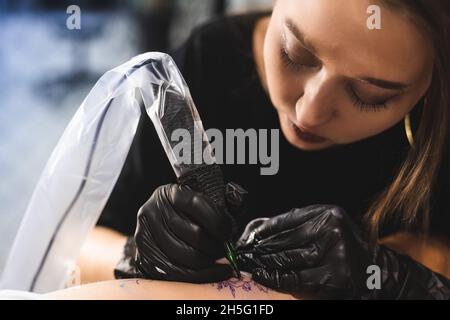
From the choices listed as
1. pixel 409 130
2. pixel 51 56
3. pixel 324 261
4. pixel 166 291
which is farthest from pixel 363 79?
pixel 51 56

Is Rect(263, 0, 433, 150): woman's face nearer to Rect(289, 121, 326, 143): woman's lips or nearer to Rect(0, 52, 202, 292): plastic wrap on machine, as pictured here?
Rect(289, 121, 326, 143): woman's lips

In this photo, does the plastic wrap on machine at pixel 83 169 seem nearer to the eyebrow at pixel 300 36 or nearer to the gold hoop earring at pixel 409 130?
the eyebrow at pixel 300 36

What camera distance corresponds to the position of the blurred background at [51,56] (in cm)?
213

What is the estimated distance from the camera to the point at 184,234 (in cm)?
77

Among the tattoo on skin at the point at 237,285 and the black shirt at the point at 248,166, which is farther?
the black shirt at the point at 248,166

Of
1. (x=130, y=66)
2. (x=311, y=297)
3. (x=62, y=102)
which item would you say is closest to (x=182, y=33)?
(x=62, y=102)

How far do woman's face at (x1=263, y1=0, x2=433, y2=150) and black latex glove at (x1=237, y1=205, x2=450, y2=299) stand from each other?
0.52 feet

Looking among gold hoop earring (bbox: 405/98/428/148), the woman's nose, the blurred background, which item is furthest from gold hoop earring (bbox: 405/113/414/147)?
the blurred background

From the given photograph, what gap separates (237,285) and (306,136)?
0.99 feet

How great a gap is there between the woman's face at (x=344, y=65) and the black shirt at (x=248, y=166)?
9 centimetres

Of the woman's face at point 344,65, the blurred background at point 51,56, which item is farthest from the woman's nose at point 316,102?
the blurred background at point 51,56

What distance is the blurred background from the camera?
2129mm

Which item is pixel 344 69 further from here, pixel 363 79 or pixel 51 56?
pixel 51 56
